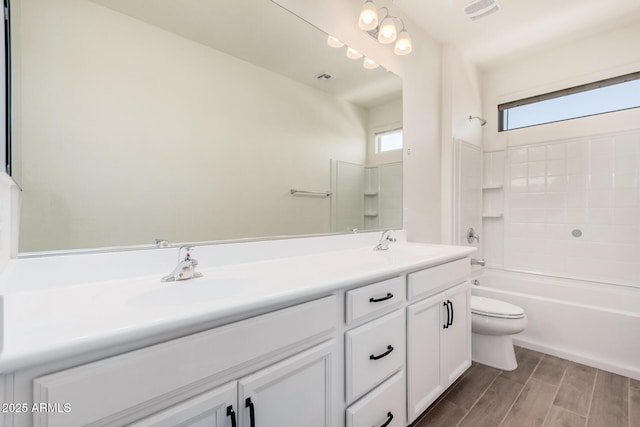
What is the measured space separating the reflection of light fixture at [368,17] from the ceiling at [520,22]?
0.53 meters

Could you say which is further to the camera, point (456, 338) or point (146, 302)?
point (456, 338)

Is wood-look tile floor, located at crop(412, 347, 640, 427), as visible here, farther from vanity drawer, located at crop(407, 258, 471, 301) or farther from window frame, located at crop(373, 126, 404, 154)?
window frame, located at crop(373, 126, 404, 154)

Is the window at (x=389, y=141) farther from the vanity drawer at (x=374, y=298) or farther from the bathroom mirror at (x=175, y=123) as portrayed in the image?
the vanity drawer at (x=374, y=298)

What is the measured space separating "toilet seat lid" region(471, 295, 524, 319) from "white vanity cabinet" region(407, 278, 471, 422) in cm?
28

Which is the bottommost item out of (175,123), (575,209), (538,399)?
(538,399)

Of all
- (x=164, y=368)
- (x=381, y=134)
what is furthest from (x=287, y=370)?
(x=381, y=134)

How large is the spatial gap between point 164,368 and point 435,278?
127 cm

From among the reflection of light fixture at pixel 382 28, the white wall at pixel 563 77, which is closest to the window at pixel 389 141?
the reflection of light fixture at pixel 382 28

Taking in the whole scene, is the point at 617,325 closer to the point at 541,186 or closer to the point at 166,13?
the point at 541,186

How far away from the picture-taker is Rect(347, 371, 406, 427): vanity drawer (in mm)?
1074

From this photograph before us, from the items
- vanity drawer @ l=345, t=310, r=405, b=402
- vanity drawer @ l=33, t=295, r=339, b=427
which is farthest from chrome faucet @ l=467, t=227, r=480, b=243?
vanity drawer @ l=33, t=295, r=339, b=427

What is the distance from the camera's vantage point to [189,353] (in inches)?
26.1

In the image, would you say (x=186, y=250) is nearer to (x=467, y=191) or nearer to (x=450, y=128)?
(x=450, y=128)

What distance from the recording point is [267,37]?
1440 mm
